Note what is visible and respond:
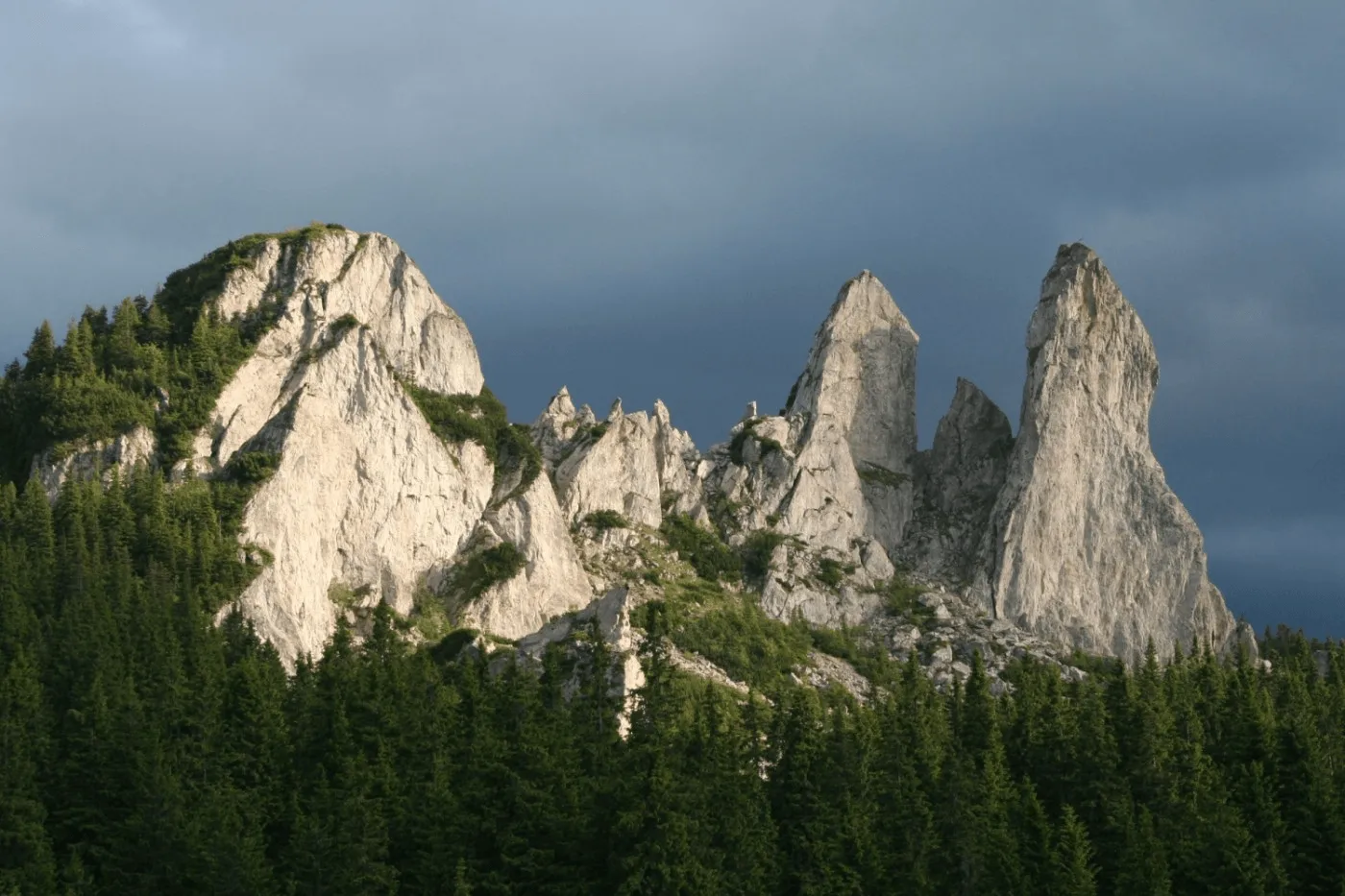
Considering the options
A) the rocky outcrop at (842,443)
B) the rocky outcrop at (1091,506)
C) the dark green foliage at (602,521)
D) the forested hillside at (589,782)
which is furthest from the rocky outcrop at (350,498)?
the rocky outcrop at (1091,506)

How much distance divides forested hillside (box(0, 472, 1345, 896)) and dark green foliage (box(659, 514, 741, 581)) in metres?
47.3

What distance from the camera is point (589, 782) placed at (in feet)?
307

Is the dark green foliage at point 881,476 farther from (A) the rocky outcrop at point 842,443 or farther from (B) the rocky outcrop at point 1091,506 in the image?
(B) the rocky outcrop at point 1091,506

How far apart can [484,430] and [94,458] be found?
1291 inches

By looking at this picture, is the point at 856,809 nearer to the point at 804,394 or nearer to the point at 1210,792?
the point at 1210,792

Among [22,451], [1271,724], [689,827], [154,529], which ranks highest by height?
[22,451]

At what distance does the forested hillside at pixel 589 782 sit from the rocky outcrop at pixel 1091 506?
55948 millimetres

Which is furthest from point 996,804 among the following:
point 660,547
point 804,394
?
point 804,394

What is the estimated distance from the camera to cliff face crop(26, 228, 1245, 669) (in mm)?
149250

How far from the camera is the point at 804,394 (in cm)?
19338

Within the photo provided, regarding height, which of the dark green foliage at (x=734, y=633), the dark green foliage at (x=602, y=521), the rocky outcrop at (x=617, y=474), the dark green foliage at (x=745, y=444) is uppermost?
the dark green foliage at (x=745, y=444)

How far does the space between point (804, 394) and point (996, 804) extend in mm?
98731

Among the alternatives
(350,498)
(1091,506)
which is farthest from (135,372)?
(1091,506)

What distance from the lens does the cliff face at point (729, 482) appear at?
149m
